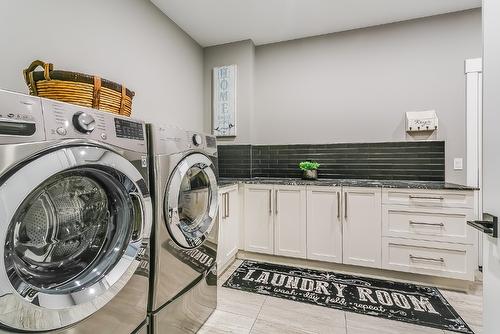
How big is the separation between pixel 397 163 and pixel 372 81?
3.15 feet

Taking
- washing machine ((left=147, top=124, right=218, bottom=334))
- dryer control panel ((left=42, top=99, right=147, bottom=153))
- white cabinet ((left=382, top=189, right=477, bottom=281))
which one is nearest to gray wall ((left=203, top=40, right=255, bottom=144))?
washing machine ((left=147, top=124, right=218, bottom=334))

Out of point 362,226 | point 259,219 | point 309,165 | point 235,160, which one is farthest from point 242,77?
point 362,226

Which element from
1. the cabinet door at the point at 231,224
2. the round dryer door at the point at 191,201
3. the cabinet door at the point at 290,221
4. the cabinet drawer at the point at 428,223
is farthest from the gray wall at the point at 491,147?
the cabinet door at the point at 231,224

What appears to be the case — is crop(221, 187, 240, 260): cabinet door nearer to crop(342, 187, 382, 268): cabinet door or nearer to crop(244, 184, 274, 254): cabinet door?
crop(244, 184, 274, 254): cabinet door

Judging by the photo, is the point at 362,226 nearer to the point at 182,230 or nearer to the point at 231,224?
the point at 231,224

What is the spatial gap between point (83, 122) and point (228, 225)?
5.91ft

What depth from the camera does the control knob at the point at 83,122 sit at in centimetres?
85

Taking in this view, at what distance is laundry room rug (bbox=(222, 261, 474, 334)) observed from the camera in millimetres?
1723

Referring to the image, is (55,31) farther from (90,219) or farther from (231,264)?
(231,264)

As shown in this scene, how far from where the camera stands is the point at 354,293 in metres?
2.02

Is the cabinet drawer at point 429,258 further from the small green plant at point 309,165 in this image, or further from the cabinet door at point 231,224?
the cabinet door at point 231,224

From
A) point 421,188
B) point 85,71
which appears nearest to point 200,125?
point 85,71

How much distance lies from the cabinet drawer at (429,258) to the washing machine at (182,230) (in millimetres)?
1607

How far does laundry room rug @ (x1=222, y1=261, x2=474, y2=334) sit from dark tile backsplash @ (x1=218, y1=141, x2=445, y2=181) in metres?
1.12
